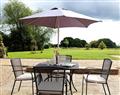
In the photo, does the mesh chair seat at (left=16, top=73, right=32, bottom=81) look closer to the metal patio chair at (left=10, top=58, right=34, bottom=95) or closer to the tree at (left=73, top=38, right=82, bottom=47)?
the metal patio chair at (left=10, top=58, right=34, bottom=95)

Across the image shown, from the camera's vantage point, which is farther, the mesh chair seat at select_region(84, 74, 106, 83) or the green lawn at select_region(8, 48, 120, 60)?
the green lawn at select_region(8, 48, 120, 60)

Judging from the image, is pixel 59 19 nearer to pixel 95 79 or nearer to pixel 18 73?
pixel 18 73

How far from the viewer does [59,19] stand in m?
7.05

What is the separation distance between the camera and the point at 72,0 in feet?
45.6

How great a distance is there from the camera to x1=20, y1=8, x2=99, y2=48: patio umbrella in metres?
5.94

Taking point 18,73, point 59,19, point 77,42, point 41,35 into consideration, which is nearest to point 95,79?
point 18,73

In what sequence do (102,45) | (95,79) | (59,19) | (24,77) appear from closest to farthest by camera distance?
(95,79)
(24,77)
(59,19)
(102,45)

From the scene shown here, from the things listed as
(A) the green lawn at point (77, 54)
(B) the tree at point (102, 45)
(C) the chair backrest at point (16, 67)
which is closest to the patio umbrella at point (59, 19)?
(C) the chair backrest at point (16, 67)

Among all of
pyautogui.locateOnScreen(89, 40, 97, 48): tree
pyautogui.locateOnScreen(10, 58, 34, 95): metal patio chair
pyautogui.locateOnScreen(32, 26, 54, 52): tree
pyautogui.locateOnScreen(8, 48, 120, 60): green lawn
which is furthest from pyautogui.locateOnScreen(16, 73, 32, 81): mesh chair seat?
pyautogui.locateOnScreen(89, 40, 97, 48): tree

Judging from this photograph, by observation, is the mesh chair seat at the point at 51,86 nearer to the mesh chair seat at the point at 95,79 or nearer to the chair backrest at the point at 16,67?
the mesh chair seat at the point at 95,79

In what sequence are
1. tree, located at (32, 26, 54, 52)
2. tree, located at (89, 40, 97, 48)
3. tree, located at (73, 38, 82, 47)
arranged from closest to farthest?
tree, located at (73, 38, 82, 47), tree, located at (32, 26, 54, 52), tree, located at (89, 40, 97, 48)

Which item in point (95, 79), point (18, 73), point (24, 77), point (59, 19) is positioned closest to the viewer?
point (95, 79)

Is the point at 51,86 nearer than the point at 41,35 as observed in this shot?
Yes

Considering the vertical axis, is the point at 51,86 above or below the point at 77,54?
above
